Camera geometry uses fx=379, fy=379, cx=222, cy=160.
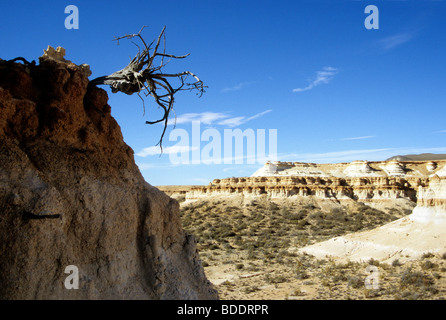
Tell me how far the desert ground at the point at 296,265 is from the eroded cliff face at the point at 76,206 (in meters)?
8.05

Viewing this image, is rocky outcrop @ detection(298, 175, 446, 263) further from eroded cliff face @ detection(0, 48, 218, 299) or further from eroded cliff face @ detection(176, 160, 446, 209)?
eroded cliff face @ detection(176, 160, 446, 209)

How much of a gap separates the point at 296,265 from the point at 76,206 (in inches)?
579

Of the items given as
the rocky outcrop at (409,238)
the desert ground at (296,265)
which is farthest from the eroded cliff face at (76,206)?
the rocky outcrop at (409,238)

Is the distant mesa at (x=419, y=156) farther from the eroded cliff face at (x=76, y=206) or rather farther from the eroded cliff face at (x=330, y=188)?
the eroded cliff face at (x=76, y=206)

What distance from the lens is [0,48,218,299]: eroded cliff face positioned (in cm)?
380

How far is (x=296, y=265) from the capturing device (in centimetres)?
1742

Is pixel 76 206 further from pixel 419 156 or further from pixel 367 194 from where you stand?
pixel 419 156

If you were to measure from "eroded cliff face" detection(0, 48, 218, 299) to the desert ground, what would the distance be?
805cm

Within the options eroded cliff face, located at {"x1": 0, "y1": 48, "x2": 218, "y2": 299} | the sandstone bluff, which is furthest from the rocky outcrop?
eroded cliff face, located at {"x1": 0, "y1": 48, "x2": 218, "y2": 299}

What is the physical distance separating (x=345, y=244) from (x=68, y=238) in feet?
56.3

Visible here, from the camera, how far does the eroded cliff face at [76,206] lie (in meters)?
3.80

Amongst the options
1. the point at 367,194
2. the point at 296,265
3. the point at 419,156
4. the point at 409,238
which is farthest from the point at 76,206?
the point at 419,156
